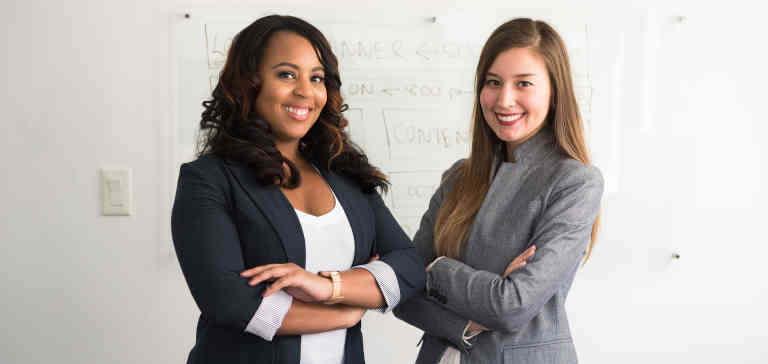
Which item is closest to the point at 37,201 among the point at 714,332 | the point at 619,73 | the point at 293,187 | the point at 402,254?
the point at 293,187

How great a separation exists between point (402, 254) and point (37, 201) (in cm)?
150

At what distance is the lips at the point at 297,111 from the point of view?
4.10ft

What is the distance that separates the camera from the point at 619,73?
2408 millimetres

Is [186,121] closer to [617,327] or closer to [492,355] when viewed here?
[492,355]

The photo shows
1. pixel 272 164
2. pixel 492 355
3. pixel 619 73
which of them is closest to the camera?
pixel 272 164

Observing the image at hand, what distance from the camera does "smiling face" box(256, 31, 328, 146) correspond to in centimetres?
124

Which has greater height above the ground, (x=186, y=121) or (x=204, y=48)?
(x=204, y=48)

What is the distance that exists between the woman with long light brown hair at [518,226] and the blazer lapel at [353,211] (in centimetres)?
19

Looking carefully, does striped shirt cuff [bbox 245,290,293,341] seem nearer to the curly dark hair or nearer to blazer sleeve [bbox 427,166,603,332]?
the curly dark hair

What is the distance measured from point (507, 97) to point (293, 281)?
2.14 ft

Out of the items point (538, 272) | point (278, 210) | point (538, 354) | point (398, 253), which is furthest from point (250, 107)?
point (538, 354)

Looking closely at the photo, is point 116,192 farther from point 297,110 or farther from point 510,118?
point 510,118

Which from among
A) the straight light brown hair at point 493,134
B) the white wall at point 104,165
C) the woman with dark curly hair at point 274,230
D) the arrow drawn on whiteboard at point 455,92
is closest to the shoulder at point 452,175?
the straight light brown hair at point 493,134

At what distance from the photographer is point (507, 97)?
4.60ft
